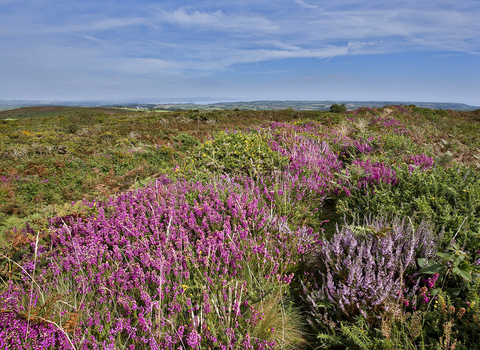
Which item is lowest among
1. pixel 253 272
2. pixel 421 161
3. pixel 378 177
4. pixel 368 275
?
pixel 253 272

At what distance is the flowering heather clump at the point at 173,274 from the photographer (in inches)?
69.5

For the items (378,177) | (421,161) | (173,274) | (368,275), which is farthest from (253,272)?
(421,161)

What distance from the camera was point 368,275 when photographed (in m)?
1.92

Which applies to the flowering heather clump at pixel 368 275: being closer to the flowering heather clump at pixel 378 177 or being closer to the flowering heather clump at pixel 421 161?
the flowering heather clump at pixel 378 177

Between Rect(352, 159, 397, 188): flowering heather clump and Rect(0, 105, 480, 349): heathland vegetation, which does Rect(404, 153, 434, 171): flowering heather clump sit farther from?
Rect(352, 159, 397, 188): flowering heather clump

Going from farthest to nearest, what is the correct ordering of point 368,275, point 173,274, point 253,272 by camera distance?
point 253,272 < point 173,274 < point 368,275

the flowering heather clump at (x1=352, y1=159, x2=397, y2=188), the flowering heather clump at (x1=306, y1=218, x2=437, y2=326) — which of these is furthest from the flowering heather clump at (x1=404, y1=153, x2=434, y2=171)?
the flowering heather clump at (x1=306, y1=218, x2=437, y2=326)

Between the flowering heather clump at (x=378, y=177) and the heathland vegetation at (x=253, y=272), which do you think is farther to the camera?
the flowering heather clump at (x=378, y=177)

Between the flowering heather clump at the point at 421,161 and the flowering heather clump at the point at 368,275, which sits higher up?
the flowering heather clump at the point at 421,161

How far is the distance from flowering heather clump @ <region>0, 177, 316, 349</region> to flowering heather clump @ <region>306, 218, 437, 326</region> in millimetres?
336

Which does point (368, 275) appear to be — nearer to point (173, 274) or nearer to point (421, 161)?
point (173, 274)

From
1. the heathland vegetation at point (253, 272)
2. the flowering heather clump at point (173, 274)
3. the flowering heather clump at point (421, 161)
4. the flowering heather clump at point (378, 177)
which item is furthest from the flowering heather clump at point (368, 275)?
the flowering heather clump at point (421, 161)

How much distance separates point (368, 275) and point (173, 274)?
165 cm

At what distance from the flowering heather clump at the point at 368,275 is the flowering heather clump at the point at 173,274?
13.2 inches
